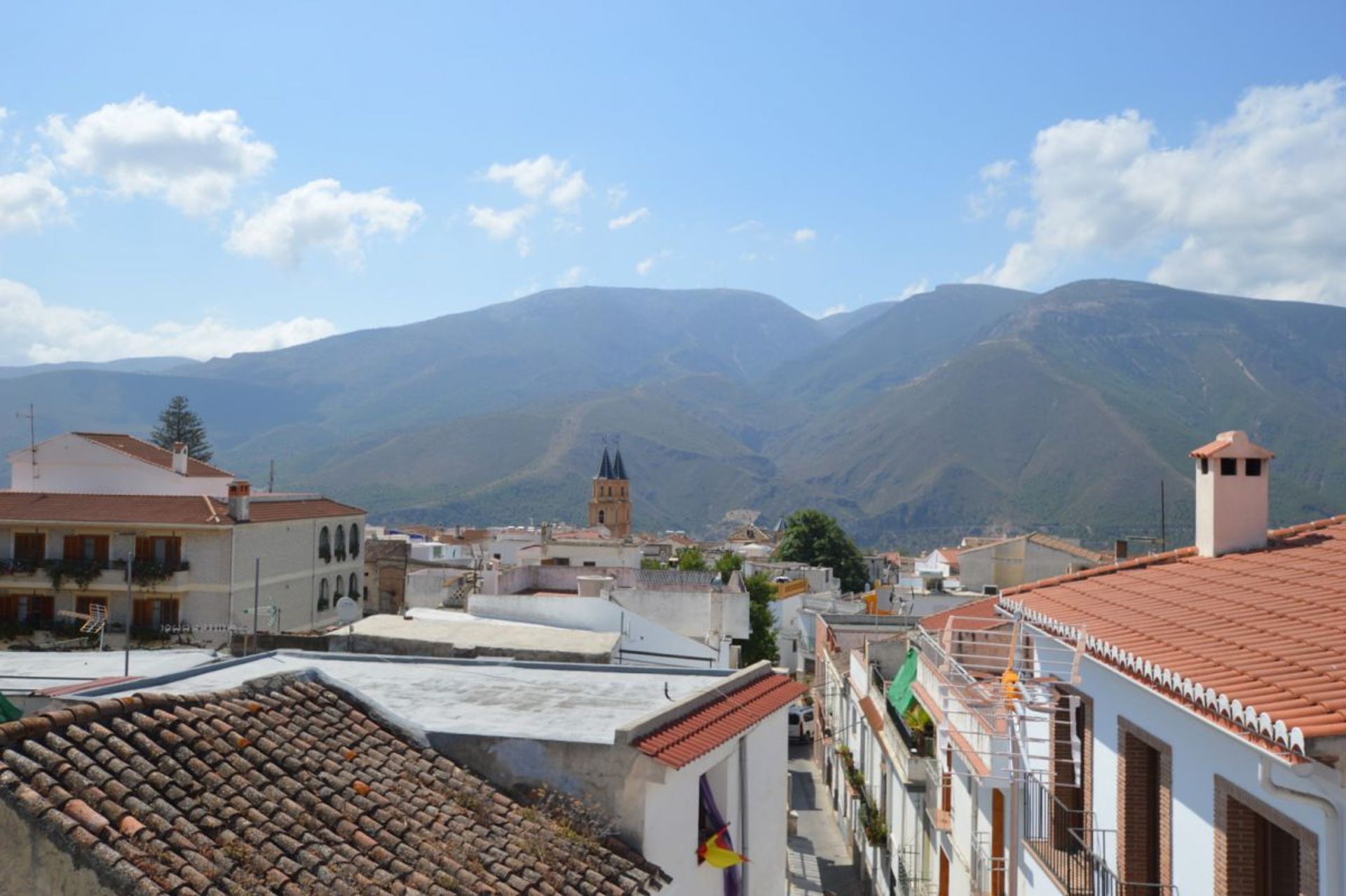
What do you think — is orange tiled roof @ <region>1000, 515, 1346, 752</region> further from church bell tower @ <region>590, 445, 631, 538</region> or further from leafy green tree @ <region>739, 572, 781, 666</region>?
Result: church bell tower @ <region>590, 445, 631, 538</region>

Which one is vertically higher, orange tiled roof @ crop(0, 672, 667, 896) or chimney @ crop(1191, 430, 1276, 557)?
chimney @ crop(1191, 430, 1276, 557)

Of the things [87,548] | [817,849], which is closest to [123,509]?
[87,548]

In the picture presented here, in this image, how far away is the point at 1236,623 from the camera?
735cm

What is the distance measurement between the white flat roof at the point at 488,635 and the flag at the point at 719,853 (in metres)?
7.59

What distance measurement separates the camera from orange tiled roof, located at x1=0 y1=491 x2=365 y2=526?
112 feet

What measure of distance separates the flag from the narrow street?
47.7ft

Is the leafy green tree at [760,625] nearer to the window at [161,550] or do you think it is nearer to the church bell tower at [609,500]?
the window at [161,550]

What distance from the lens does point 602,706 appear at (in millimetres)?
9992

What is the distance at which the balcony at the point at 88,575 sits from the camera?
33.5m

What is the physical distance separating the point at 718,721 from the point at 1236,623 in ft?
14.3

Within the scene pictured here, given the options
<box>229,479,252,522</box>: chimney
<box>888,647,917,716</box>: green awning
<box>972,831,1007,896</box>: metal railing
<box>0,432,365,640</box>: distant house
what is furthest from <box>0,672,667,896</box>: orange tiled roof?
<box>229,479,252,522</box>: chimney

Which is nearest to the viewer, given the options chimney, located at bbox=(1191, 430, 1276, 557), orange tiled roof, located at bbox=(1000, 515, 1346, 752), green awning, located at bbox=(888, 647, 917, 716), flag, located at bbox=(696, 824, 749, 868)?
orange tiled roof, located at bbox=(1000, 515, 1346, 752)

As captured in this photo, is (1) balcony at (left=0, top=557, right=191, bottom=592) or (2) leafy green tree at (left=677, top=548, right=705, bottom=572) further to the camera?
(2) leafy green tree at (left=677, top=548, right=705, bottom=572)

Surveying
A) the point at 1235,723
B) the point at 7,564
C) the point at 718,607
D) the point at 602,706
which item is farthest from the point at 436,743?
the point at 7,564
